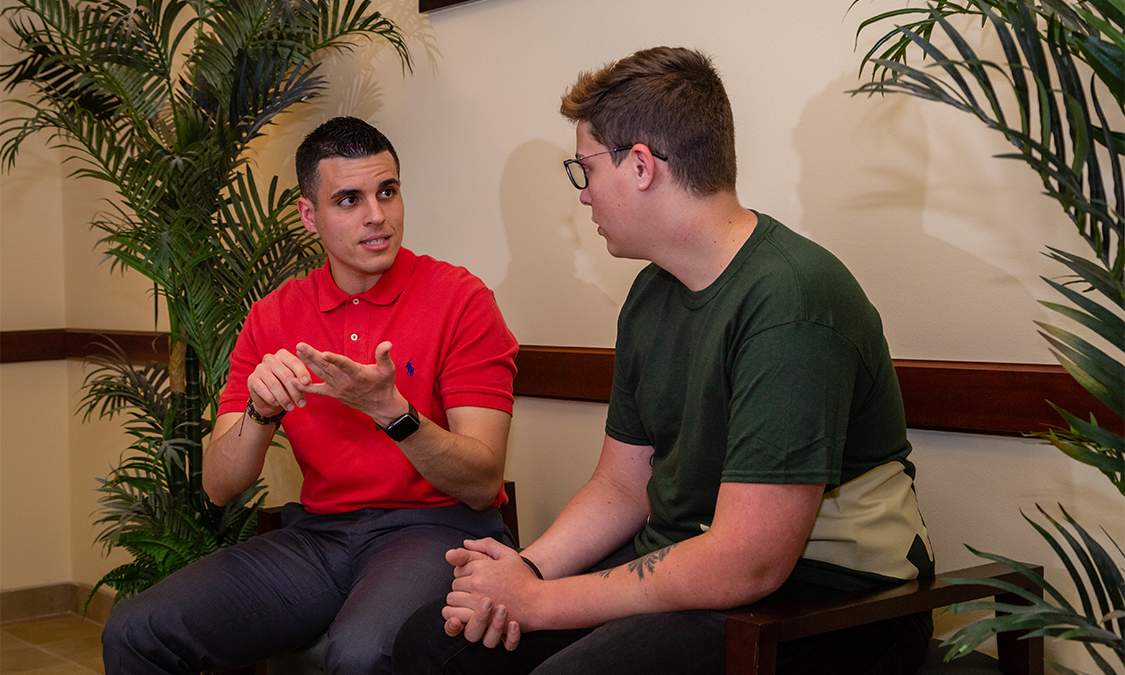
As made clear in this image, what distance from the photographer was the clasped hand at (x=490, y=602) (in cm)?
175

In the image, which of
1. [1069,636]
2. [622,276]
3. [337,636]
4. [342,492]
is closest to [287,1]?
[622,276]

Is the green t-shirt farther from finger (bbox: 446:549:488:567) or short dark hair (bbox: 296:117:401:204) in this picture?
short dark hair (bbox: 296:117:401:204)

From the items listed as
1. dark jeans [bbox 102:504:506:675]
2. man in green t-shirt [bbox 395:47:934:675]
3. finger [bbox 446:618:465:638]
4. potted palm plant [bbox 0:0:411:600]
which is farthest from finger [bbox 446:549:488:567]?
potted palm plant [bbox 0:0:411:600]

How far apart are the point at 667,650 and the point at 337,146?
1482mm

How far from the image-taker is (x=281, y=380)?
2.08m

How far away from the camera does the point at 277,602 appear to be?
2223mm

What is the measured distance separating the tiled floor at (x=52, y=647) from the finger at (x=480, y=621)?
2.62 m

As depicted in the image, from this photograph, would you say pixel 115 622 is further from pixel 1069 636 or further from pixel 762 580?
pixel 1069 636

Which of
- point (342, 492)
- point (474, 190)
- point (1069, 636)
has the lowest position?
point (342, 492)

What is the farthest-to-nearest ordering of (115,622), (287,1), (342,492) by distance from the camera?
(287,1) < (342,492) < (115,622)

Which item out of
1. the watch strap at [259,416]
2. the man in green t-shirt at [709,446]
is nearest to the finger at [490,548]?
the man in green t-shirt at [709,446]

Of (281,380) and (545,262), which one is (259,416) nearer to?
(281,380)

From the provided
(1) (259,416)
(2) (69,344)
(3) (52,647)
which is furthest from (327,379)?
(2) (69,344)

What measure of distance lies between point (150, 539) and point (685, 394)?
2.03 m
